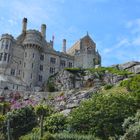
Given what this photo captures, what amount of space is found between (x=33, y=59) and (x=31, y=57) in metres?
0.83

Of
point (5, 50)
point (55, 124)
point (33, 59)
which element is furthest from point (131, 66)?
point (55, 124)

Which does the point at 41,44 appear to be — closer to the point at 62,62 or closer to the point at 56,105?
the point at 62,62

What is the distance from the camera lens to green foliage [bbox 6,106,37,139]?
6106 cm

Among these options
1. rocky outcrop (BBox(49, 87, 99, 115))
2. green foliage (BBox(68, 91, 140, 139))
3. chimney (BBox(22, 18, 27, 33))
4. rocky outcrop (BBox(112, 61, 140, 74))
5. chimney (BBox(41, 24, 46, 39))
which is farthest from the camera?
chimney (BBox(41, 24, 46, 39))

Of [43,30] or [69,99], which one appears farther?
[43,30]

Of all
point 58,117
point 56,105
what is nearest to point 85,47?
point 56,105

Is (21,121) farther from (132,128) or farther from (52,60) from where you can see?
(52,60)

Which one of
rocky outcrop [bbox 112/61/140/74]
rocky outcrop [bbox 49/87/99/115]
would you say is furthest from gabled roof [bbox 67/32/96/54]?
rocky outcrop [bbox 49/87/99/115]

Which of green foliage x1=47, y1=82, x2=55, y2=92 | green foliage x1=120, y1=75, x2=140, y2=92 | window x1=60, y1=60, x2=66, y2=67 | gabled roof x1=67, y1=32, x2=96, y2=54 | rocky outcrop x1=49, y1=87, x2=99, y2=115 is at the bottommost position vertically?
rocky outcrop x1=49, y1=87, x2=99, y2=115

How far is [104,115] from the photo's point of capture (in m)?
54.3

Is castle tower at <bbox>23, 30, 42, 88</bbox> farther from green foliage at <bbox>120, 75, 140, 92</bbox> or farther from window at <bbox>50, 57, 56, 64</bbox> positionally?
green foliage at <bbox>120, 75, 140, 92</bbox>

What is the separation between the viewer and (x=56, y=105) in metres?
77.4

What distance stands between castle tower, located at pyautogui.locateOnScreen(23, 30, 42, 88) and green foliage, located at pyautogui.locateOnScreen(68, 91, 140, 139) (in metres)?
42.6

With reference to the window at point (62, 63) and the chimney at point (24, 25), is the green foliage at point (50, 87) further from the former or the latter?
the chimney at point (24, 25)
